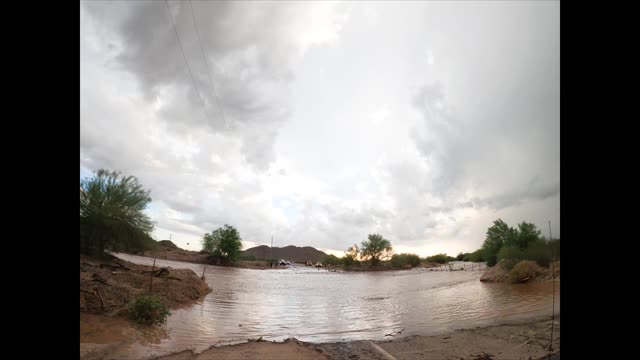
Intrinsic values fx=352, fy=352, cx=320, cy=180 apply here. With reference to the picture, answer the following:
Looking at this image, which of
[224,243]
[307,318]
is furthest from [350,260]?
[307,318]

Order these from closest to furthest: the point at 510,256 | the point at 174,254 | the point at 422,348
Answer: the point at 422,348 → the point at 510,256 → the point at 174,254

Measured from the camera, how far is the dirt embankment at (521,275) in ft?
42.0

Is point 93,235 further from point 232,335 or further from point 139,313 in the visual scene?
point 232,335

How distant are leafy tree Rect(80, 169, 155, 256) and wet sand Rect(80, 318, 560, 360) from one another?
7109 mm

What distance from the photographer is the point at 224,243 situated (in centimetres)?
2242

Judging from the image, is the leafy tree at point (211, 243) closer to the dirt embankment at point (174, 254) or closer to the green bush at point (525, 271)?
the dirt embankment at point (174, 254)

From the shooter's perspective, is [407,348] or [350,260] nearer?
[407,348]

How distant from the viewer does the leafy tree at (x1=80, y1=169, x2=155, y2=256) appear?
12.4 m

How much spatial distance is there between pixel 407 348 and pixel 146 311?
5.81 m

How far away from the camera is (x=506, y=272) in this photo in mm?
16938

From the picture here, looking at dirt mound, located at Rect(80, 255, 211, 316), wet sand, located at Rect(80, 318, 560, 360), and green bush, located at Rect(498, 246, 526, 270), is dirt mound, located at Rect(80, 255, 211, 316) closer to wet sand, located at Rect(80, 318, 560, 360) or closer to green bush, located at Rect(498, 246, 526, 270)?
wet sand, located at Rect(80, 318, 560, 360)

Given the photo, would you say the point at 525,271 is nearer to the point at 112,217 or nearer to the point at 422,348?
the point at 422,348
